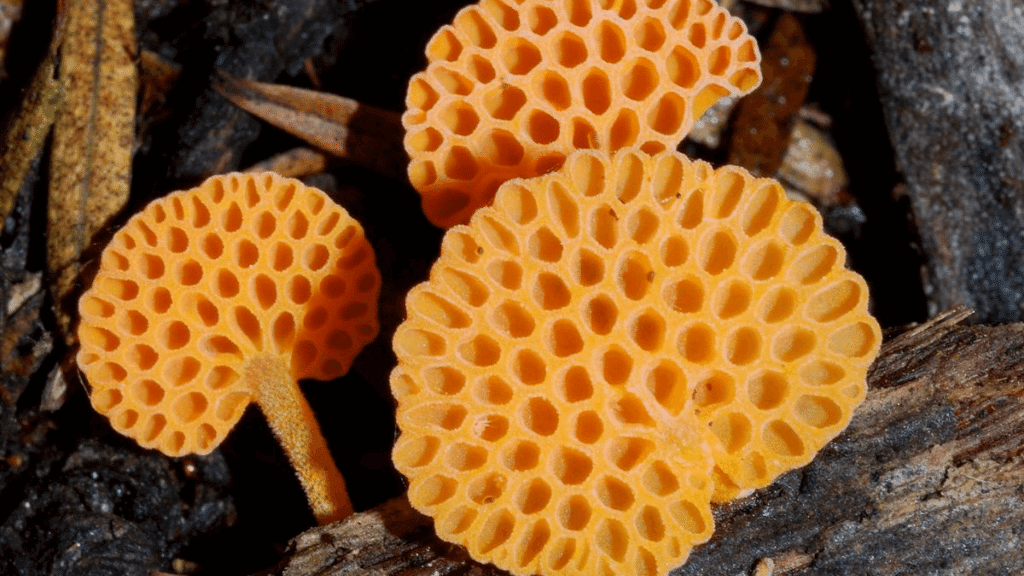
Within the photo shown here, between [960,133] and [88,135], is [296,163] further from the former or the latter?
[960,133]

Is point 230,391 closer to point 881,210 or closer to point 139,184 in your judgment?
point 139,184

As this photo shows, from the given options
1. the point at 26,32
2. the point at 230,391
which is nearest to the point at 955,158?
the point at 230,391

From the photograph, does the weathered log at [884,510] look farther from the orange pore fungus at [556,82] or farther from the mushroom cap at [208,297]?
the orange pore fungus at [556,82]

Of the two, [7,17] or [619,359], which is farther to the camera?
[7,17]

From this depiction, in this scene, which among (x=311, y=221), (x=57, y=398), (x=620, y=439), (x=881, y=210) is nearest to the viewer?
(x=620, y=439)

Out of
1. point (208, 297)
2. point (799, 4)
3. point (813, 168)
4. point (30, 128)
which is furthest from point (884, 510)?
point (30, 128)

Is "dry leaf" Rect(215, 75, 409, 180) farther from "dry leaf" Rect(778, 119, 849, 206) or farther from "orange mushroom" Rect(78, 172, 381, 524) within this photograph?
"dry leaf" Rect(778, 119, 849, 206)
